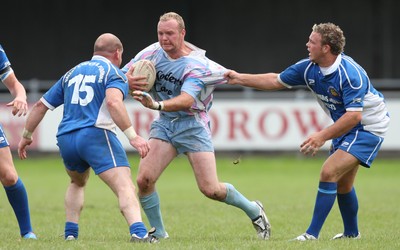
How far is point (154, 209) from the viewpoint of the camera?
937 centimetres

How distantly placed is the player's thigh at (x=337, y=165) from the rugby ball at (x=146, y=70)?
1.77 m

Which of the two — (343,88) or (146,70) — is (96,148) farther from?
A: (343,88)

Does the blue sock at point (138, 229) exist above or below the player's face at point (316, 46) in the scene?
below

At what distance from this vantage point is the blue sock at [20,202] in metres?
9.03

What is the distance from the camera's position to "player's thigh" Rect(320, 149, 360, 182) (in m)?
8.88

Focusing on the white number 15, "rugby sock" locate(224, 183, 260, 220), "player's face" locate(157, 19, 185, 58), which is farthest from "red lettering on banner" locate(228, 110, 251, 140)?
the white number 15

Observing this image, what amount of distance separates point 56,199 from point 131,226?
20.9 feet

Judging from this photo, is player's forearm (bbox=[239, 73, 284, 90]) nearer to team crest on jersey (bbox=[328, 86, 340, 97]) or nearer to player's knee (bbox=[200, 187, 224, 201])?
team crest on jersey (bbox=[328, 86, 340, 97])

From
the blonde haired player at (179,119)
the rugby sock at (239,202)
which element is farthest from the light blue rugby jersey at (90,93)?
the rugby sock at (239,202)

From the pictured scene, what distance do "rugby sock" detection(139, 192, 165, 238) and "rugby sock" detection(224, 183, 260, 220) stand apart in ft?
2.17

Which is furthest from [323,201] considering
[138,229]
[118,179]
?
[118,179]

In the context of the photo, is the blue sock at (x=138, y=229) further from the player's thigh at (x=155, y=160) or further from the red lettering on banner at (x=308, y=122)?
the red lettering on banner at (x=308, y=122)

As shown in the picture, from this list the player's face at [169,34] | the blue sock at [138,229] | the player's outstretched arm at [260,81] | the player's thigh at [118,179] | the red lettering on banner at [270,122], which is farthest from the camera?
the red lettering on banner at [270,122]

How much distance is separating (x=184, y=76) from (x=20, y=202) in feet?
6.28
